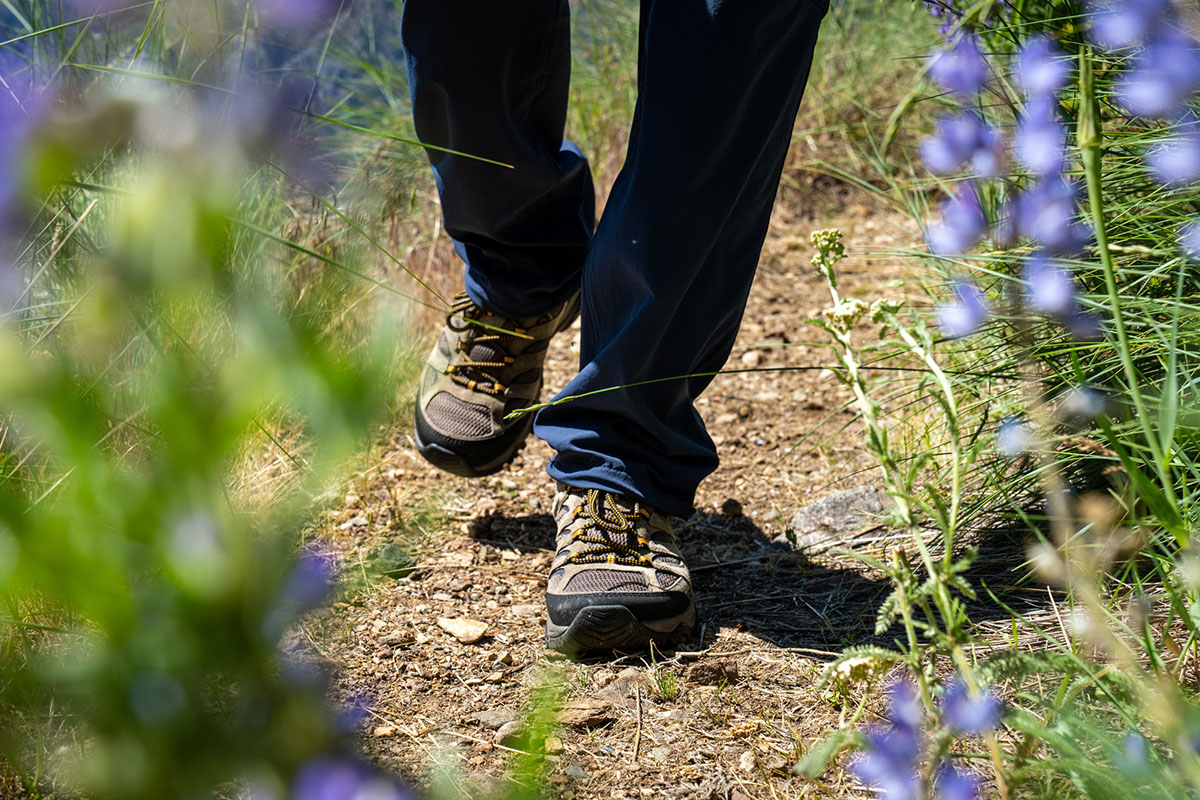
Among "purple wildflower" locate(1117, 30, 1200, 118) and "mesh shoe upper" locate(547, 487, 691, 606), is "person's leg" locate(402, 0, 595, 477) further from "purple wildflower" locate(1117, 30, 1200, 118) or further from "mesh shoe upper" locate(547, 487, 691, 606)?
"purple wildflower" locate(1117, 30, 1200, 118)

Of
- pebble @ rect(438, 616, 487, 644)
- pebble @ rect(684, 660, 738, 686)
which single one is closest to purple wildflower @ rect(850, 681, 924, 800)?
pebble @ rect(684, 660, 738, 686)

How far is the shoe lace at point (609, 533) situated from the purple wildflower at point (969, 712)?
65 centimetres

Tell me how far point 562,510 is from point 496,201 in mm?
518

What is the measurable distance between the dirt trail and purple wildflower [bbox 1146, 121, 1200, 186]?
0.35 m

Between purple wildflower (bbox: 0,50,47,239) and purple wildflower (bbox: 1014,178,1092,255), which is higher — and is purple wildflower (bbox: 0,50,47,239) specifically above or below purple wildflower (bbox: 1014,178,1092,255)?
above

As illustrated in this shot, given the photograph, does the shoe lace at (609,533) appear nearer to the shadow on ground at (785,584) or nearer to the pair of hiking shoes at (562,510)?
the pair of hiking shoes at (562,510)

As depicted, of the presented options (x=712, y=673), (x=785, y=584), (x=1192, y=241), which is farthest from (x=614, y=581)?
(x=1192, y=241)

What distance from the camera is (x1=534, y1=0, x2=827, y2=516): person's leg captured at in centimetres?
117

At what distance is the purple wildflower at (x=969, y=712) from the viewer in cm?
66

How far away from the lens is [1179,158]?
977 mm

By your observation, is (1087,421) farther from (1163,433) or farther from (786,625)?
(1163,433)

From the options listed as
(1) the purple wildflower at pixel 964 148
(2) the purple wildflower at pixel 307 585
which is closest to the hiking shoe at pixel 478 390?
(1) the purple wildflower at pixel 964 148

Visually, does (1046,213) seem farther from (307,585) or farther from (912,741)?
(307,585)

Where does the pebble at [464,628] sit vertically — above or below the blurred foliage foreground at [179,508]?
below
